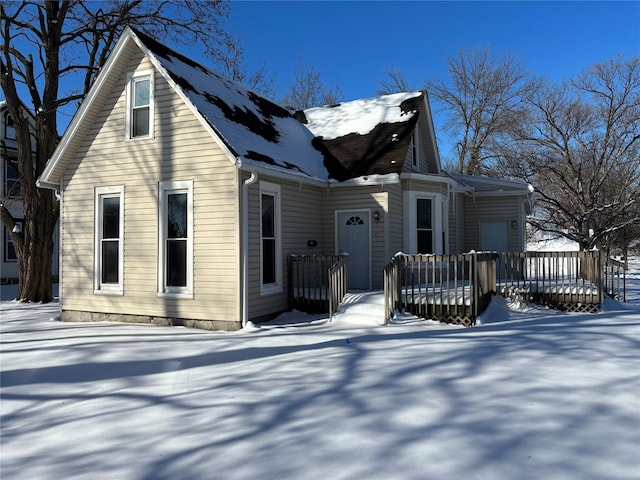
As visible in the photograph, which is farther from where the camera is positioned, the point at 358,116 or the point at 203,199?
the point at 358,116

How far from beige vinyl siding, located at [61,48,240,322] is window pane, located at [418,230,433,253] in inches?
235

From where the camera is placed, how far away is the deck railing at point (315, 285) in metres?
10.5

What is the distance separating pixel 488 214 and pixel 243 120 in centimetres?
1020

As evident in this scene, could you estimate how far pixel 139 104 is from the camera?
10.7m

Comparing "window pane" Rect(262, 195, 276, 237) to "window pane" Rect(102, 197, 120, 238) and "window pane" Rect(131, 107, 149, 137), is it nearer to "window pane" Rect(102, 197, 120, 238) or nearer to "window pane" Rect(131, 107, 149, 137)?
"window pane" Rect(131, 107, 149, 137)

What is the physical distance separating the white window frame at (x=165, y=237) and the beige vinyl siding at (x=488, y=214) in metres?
11.1

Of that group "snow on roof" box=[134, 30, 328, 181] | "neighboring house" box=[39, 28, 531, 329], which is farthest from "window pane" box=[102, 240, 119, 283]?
"snow on roof" box=[134, 30, 328, 181]

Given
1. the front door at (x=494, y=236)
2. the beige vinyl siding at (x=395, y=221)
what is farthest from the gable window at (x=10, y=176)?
the front door at (x=494, y=236)

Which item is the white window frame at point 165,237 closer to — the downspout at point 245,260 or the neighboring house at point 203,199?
the neighboring house at point 203,199

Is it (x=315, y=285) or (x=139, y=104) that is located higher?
(x=139, y=104)

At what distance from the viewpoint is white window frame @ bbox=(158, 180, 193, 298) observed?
1008 centimetres

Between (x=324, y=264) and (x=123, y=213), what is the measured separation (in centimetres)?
499

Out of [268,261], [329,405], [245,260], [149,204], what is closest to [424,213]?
[268,261]

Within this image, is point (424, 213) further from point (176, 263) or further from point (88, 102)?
point (88, 102)
